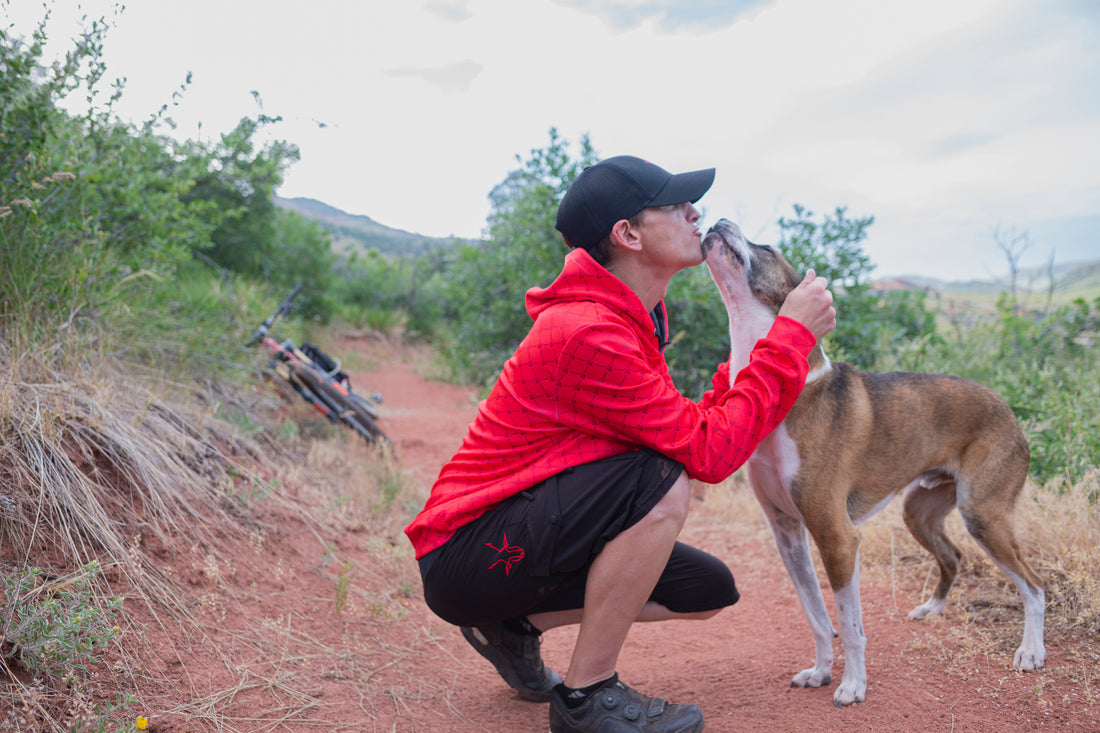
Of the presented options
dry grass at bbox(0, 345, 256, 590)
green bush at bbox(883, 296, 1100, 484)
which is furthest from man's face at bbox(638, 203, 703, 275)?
green bush at bbox(883, 296, 1100, 484)

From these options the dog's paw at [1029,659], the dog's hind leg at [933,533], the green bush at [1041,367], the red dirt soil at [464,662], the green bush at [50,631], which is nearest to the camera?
the green bush at [50,631]

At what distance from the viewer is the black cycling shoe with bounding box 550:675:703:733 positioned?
2203 mm

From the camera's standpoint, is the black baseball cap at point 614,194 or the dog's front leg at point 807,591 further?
the dog's front leg at point 807,591

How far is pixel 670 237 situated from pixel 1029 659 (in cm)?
204

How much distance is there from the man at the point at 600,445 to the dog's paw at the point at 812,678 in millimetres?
592

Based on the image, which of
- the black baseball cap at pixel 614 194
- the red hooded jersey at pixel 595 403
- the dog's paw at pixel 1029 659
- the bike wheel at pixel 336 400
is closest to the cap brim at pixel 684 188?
the black baseball cap at pixel 614 194

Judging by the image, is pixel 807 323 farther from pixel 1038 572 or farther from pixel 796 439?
pixel 1038 572

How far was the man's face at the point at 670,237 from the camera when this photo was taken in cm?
235

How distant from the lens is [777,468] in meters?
2.57

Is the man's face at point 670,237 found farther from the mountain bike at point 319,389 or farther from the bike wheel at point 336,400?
the bike wheel at point 336,400

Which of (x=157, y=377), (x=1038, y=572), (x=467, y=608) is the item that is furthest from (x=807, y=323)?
(x=157, y=377)

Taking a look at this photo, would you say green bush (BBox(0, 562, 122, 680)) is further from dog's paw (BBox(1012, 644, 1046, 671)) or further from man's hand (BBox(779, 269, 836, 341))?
dog's paw (BBox(1012, 644, 1046, 671))

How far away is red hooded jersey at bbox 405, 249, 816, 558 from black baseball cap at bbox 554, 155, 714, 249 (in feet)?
0.34

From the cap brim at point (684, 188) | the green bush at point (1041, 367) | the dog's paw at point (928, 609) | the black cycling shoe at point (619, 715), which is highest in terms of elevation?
the green bush at point (1041, 367)
